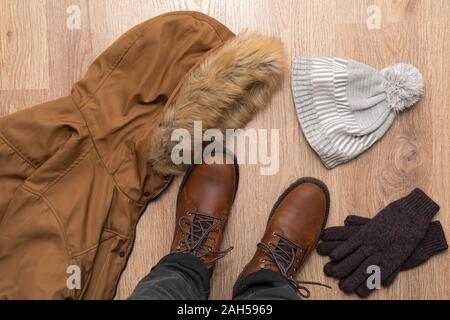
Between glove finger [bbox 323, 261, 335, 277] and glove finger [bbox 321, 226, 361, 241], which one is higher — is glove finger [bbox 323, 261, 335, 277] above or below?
below

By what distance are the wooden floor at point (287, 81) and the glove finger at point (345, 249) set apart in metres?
0.04

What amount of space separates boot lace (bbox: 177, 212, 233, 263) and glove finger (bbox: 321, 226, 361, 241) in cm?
24

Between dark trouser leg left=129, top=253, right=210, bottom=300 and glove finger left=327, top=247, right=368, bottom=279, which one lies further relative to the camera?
glove finger left=327, top=247, right=368, bottom=279

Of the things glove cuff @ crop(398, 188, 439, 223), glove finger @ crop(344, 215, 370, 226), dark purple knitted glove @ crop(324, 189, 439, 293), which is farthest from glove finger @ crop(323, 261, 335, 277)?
glove cuff @ crop(398, 188, 439, 223)

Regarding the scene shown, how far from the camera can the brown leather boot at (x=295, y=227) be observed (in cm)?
104

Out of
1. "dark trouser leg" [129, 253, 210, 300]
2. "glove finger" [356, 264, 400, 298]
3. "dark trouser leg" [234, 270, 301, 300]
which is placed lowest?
"glove finger" [356, 264, 400, 298]

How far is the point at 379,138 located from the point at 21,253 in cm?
87

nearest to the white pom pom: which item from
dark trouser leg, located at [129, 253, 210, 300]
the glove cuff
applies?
the glove cuff

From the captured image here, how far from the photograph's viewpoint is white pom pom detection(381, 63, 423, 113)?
1.01 m

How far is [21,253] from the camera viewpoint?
3.12 feet

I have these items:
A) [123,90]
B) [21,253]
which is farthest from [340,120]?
[21,253]

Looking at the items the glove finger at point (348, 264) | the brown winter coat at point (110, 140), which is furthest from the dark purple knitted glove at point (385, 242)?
the brown winter coat at point (110, 140)

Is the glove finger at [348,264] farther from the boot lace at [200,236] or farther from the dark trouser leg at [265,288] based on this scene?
the boot lace at [200,236]

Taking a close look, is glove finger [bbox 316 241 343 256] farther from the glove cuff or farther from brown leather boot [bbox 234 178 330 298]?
the glove cuff
